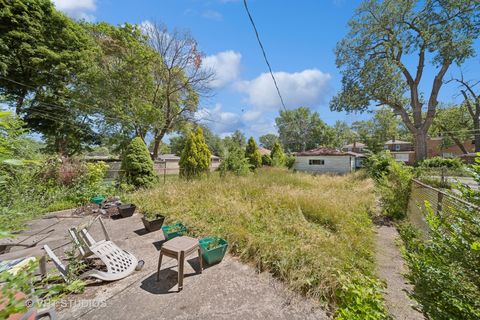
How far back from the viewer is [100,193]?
6750 millimetres

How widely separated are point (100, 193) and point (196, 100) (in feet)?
32.9

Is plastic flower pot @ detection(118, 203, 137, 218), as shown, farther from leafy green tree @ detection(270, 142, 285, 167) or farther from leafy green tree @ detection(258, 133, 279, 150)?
leafy green tree @ detection(258, 133, 279, 150)

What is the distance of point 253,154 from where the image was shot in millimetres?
16672

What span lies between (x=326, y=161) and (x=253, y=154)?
7575 millimetres

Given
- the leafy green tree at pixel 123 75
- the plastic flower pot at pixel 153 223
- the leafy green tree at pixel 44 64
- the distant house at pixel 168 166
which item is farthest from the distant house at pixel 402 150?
the leafy green tree at pixel 44 64

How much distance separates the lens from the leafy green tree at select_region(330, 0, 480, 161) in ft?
39.8

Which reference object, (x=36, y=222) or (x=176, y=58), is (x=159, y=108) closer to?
(x=176, y=58)

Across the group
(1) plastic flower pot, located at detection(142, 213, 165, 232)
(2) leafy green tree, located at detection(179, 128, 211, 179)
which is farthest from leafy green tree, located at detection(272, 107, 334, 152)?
(1) plastic flower pot, located at detection(142, 213, 165, 232)

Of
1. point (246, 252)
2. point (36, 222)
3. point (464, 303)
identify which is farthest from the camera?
point (36, 222)

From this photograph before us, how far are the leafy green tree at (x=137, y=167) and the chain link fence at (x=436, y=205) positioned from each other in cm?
805

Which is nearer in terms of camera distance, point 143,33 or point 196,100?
point 143,33

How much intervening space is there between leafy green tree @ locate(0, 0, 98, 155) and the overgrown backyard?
36.8 ft

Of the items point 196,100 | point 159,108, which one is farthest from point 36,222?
point 196,100

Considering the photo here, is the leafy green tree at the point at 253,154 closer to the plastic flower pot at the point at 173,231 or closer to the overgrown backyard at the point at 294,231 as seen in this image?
the overgrown backyard at the point at 294,231
